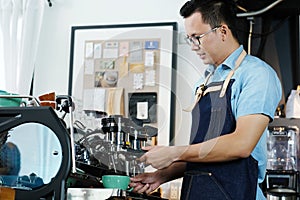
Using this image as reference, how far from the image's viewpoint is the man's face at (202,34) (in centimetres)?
197

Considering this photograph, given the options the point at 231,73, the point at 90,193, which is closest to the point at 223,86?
the point at 231,73

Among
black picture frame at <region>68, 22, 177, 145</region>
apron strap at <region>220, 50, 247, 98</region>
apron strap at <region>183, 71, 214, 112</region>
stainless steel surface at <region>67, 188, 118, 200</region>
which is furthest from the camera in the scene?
black picture frame at <region>68, 22, 177, 145</region>

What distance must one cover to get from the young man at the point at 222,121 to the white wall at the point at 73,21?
151 cm

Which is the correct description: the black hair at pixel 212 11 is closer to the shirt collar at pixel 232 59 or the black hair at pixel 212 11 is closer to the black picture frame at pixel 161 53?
the shirt collar at pixel 232 59

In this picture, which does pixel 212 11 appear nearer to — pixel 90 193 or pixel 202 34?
pixel 202 34

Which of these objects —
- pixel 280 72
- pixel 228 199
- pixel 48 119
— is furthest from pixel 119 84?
pixel 48 119

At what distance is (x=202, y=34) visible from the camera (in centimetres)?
197

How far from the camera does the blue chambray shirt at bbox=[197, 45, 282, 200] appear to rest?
178 centimetres

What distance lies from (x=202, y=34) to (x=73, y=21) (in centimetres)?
190

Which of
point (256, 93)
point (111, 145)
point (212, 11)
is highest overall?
point (212, 11)

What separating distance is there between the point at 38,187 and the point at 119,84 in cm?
202

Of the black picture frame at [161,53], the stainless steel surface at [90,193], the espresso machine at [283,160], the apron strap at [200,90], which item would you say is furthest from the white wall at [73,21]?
the stainless steel surface at [90,193]

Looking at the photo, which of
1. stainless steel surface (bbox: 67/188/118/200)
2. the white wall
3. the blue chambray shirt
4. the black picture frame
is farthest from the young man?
the white wall

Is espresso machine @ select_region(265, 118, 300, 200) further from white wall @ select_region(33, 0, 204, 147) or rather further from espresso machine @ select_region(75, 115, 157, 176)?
espresso machine @ select_region(75, 115, 157, 176)
